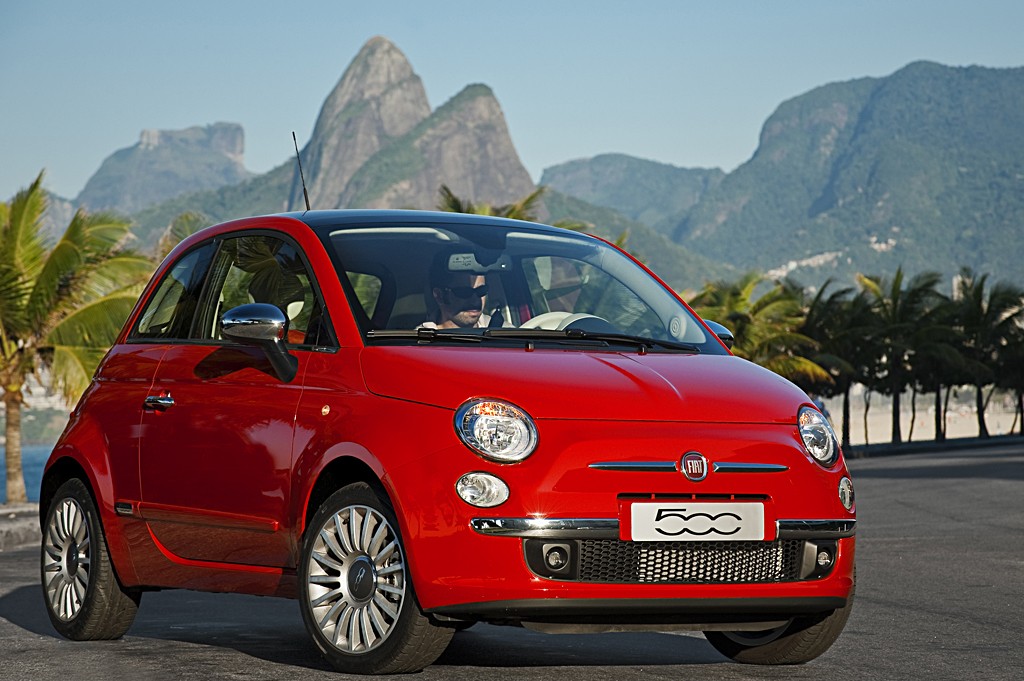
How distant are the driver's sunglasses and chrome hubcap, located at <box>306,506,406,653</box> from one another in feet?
3.83

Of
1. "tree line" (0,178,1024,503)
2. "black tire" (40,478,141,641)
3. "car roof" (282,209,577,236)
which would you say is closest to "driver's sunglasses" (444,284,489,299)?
"car roof" (282,209,577,236)

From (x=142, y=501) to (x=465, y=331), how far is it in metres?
1.71

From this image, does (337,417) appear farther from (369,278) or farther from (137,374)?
(137,374)

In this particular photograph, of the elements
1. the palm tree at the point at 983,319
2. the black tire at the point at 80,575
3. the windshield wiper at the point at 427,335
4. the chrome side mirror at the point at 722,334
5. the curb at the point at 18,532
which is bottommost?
the palm tree at the point at 983,319

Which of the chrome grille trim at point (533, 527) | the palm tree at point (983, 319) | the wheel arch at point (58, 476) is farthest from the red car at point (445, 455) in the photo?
the palm tree at point (983, 319)

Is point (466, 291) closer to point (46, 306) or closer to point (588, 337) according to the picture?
point (588, 337)

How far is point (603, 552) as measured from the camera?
4.77 metres

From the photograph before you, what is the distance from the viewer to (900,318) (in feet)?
221

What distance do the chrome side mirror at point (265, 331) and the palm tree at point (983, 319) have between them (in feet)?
227

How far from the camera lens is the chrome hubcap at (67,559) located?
A: 6.62 m

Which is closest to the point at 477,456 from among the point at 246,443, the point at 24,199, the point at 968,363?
the point at 246,443

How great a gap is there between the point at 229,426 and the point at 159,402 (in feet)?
1.94

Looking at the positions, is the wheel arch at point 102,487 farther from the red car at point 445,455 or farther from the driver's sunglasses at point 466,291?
the driver's sunglasses at point 466,291

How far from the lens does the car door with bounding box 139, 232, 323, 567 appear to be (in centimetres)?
552
